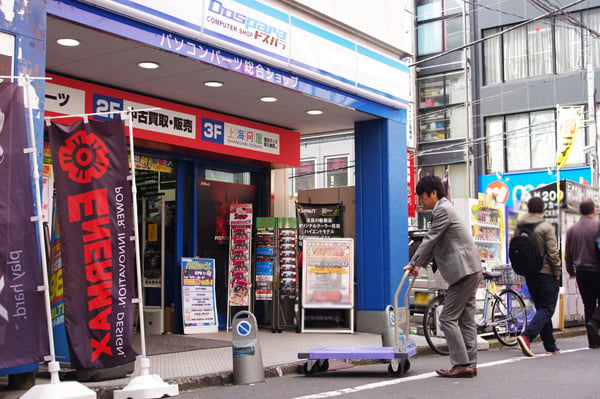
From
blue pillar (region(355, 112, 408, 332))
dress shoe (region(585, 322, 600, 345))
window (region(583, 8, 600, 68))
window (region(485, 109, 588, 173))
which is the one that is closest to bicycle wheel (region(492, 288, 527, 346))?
dress shoe (region(585, 322, 600, 345))

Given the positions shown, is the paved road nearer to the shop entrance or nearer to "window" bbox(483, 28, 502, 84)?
→ the shop entrance

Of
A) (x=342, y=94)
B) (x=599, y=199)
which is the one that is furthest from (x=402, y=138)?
(x=599, y=199)

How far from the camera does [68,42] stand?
8.02 metres

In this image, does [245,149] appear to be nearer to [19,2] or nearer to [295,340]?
[295,340]

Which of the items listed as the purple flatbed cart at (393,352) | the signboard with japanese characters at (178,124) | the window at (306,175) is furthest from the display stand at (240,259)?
the window at (306,175)

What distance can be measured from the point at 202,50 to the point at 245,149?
11.7ft

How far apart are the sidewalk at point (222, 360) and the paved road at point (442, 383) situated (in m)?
0.21

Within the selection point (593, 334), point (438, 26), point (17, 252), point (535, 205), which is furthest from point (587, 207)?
point (438, 26)

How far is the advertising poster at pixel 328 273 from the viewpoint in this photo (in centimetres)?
1175

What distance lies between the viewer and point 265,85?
990 cm

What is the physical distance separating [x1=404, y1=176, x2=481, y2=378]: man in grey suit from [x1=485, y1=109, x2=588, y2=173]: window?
2281cm

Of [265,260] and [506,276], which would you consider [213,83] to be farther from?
[506,276]

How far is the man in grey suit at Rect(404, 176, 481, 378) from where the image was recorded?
711cm

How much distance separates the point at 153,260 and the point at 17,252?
5995 mm
